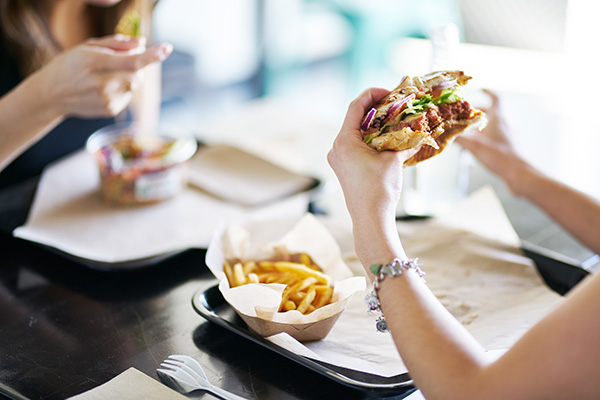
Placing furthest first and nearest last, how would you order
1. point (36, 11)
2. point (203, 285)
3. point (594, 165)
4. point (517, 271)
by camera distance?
point (594, 165)
point (36, 11)
point (517, 271)
point (203, 285)

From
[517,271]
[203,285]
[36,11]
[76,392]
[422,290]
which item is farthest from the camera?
[36,11]

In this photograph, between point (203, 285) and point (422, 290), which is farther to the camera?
point (203, 285)

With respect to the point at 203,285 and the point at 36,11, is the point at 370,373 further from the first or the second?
the point at 36,11

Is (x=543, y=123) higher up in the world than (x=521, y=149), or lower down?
lower down

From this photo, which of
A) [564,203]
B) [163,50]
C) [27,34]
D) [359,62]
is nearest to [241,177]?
[163,50]

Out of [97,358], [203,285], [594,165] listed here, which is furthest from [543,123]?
[97,358]

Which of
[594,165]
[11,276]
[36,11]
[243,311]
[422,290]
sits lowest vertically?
[594,165]

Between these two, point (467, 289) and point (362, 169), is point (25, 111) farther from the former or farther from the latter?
point (467, 289)
